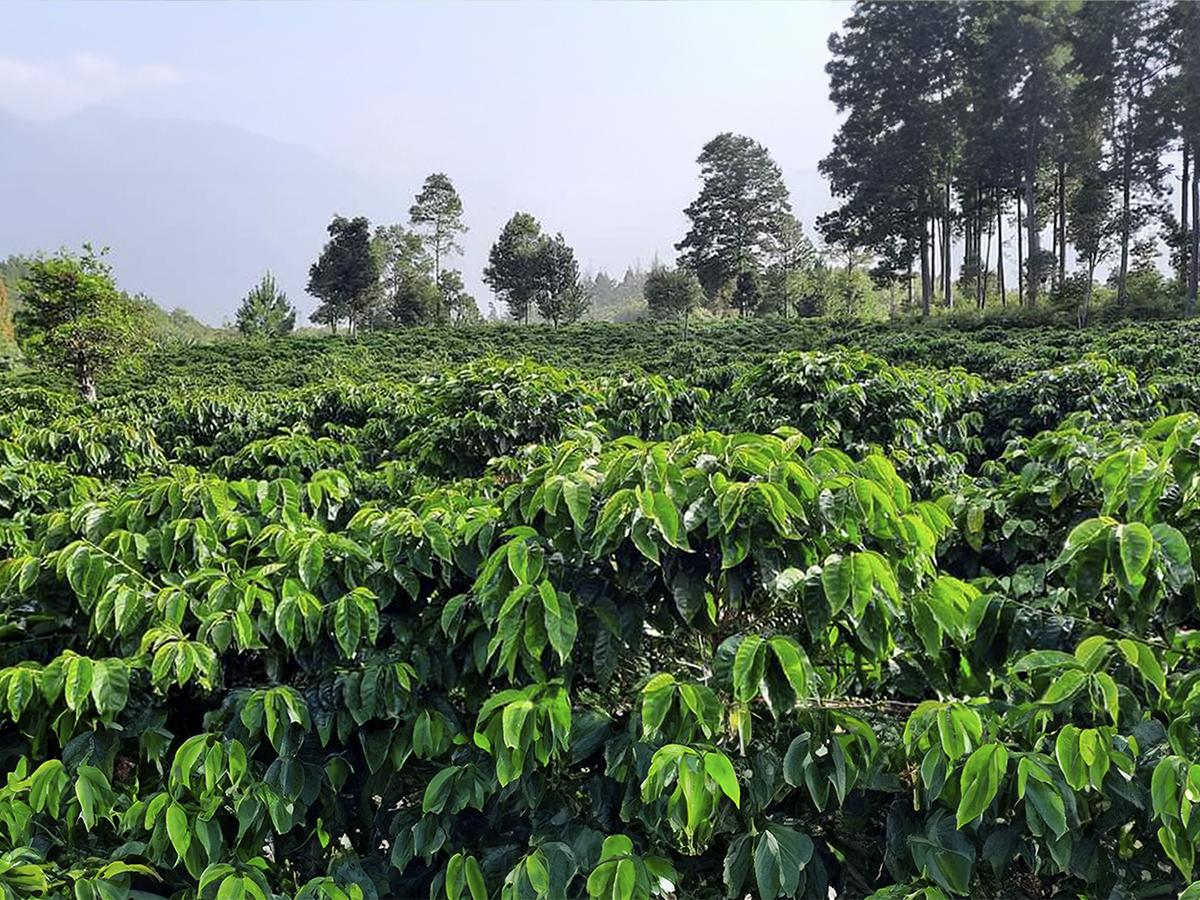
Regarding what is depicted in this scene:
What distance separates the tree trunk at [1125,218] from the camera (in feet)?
76.9

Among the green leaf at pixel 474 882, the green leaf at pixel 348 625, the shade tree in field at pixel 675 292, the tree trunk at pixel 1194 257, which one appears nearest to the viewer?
the green leaf at pixel 474 882

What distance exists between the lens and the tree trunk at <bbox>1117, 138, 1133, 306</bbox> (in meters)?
23.5

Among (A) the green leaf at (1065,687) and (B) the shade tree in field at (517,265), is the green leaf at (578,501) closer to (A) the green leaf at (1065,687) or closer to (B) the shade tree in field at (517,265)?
(A) the green leaf at (1065,687)

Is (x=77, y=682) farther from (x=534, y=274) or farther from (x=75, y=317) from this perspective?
(x=534, y=274)

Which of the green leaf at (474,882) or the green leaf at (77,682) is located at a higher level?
the green leaf at (77,682)

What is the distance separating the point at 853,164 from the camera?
28.9 m

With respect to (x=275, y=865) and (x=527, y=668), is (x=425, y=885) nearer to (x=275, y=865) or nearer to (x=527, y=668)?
(x=275, y=865)

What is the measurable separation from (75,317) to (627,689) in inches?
705

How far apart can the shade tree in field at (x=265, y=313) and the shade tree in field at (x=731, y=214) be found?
66.4ft

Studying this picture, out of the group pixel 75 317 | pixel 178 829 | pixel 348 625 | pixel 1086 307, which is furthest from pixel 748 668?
pixel 1086 307

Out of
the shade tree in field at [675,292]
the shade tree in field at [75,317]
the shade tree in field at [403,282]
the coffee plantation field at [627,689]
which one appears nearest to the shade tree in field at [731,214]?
the shade tree in field at [675,292]

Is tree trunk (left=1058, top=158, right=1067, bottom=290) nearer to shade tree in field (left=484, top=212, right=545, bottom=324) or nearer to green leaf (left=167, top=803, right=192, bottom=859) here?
shade tree in field (left=484, top=212, right=545, bottom=324)

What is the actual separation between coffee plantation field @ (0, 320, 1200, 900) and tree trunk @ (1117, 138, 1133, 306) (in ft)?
85.4

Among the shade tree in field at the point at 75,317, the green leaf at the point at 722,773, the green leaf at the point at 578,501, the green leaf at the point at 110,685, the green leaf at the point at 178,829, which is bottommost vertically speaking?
the green leaf at the point at 178,829
